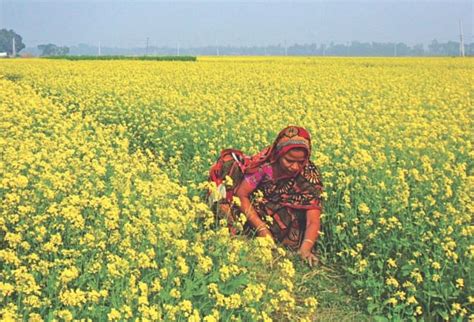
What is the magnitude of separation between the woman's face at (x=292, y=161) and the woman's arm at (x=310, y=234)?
0.40 metres

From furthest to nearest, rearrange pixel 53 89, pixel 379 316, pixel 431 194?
pixel 53 89 < pixel 431 194 < pixel 379 316

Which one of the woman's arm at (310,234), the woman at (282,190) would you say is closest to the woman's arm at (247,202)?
the woman at (282,190)

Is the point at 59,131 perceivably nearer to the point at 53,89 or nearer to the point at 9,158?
the point at 9,158

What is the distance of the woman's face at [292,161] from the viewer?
17.3 feet

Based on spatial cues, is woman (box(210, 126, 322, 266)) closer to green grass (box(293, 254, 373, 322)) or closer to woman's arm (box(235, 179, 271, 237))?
woman's arm (box(235, 179, 271, 237))

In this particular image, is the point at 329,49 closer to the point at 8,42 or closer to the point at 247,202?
the point at 8,42

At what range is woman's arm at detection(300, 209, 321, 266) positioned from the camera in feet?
17.0

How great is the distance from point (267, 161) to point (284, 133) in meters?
0.34

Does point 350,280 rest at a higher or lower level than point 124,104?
lower

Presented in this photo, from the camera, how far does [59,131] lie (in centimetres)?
717

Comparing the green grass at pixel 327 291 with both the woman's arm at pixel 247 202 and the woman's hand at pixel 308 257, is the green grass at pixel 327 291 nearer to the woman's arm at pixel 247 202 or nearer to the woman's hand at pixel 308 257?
the woman's hand at pixel 308 257

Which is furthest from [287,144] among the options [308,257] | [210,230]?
[210,230]

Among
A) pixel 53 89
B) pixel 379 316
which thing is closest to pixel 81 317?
pixel 379 316

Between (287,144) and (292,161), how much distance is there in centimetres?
19
